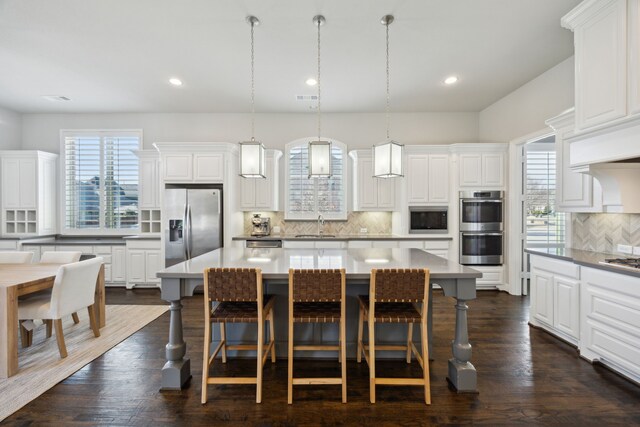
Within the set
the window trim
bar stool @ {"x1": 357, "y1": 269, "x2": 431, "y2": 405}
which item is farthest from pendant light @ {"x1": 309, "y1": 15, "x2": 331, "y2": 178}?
the window trim

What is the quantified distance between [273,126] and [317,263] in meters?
4.00

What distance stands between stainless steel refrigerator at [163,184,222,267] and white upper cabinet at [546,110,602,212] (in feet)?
15.6

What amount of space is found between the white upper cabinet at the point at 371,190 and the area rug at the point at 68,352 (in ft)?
11.9

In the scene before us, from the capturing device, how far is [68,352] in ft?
9.82

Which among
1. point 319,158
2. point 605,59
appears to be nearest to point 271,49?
point 319,158

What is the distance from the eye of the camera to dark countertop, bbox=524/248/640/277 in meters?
2.43

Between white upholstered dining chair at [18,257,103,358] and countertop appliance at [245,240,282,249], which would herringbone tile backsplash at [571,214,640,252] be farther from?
white upholstered dining chair at [18,257,103,358]

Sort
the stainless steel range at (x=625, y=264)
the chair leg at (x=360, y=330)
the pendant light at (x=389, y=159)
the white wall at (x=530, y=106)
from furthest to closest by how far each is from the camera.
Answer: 1. the white wall at (x=530, y=106)
2. the pendant light at (x=389, y=159)
3. the chair leg at (x=360, y=330)
4. the stainless steel range at (x=625, y=264)

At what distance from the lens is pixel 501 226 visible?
5.13m

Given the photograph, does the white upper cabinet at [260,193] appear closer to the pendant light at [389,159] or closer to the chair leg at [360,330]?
the pendant light at [389,159]

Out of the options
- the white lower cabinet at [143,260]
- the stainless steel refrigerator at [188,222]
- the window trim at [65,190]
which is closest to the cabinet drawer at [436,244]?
the stainless steel refrigerator at [188,222]

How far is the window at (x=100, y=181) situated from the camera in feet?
19.6

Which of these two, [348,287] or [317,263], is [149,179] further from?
[348,287]

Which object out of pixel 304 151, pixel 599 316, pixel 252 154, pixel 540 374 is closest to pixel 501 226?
pixel 599 316
